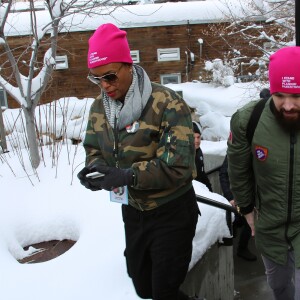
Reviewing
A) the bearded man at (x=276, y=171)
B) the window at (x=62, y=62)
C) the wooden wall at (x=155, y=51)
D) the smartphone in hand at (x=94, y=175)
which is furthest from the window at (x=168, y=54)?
the smartphone in hand at (x=94, y=175)

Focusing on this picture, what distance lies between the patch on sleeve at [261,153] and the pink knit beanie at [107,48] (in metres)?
0.82

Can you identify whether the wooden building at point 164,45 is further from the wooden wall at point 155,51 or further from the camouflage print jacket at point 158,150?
the camouflage print jacket at point 158,150

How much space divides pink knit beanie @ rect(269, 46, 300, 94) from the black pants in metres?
0.72

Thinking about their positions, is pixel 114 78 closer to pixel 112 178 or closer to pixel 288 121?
pixel 112 178

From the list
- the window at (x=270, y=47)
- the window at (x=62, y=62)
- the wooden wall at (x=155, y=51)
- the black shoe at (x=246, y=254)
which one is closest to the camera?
the black shoe at (x=246, y=254)

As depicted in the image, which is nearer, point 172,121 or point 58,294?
point 172,121

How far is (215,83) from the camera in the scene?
41.1ft

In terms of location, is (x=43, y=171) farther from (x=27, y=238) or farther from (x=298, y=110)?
(x=298, y=110)

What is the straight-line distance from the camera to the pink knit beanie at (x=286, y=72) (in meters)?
1.96

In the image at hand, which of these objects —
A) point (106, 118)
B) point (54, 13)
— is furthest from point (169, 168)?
point (54, 13)

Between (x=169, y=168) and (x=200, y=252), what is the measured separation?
4.24 ft

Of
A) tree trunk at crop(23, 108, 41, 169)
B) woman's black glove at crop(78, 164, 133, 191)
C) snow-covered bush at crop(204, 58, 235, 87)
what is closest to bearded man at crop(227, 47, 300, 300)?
woman's black glove at crop(78, 164, 133, 191)

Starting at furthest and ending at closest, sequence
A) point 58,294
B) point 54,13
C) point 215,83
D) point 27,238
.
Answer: point 215,83
point 54,13
point 27,238
point 58,294

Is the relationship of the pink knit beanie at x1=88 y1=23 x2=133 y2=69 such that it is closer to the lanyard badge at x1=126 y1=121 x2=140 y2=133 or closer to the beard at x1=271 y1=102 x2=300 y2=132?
the lanyard badge at x1=126 y1=121 x2=140 y2=133
